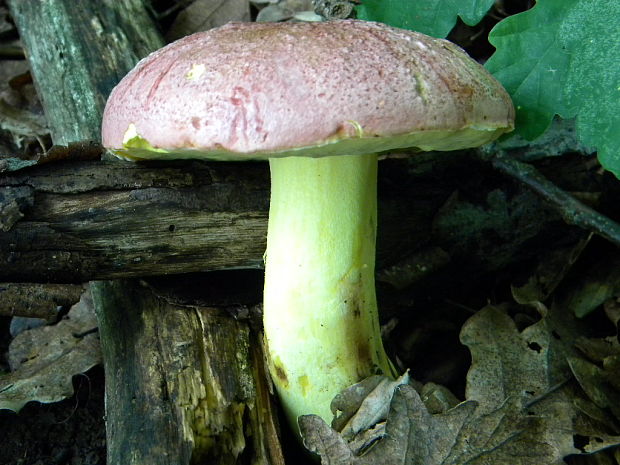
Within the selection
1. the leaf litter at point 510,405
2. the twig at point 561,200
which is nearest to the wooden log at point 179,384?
the leaf litter at point 510,405

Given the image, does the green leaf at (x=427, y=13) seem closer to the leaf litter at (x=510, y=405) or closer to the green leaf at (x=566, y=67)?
the green leaf at (x=566, y=67)

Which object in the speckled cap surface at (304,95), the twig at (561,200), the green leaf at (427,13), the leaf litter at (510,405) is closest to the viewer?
the speckled cap surface at (304,95)

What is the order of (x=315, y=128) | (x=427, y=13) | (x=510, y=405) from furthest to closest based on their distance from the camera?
1. (x=427, y=13)
2. (x=510, y=405)
3. (x=315, y=128)

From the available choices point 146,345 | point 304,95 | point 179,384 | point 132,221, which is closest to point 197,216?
point 132,221

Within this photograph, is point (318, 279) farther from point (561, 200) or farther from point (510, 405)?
point (561, 200)

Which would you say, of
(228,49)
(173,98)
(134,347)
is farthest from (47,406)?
(228,49)

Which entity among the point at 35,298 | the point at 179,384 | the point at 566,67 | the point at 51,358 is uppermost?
the point at 566,67

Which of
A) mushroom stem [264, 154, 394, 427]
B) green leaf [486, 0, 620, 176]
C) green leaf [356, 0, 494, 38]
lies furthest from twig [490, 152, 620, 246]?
mushroom stem [264, 154, 394, 427]

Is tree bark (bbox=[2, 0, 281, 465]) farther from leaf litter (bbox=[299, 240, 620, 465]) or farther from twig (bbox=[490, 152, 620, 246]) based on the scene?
twig (bbox=[490, 152, 620, 246])
